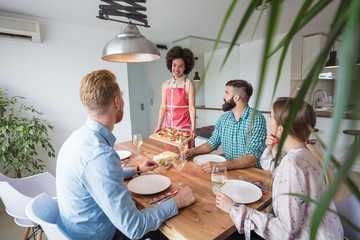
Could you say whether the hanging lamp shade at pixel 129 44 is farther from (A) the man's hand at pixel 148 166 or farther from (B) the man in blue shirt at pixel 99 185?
(A) the man's hand at pixel 148 166

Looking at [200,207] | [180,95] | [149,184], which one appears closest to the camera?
[200,207]

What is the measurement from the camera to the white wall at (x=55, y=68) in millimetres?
2939

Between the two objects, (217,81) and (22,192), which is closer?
(22,192)

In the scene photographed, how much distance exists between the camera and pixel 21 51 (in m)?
2.97

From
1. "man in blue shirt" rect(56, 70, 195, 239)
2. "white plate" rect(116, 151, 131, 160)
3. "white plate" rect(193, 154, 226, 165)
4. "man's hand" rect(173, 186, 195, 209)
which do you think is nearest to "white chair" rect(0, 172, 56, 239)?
"man in blue shirt" rect(56, 70, 195, 239)

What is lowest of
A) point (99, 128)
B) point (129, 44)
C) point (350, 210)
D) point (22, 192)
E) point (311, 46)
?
point (22, 192)

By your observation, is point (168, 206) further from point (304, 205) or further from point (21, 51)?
point (21, 51)

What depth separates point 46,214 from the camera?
115 centimetres

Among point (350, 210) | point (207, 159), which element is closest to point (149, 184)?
point (207, 159)

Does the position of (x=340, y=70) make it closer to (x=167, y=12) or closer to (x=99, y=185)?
(x=99, y=185)

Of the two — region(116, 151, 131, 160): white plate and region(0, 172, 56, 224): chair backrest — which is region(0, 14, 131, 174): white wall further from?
region(116, 151, 131, 160): white plate

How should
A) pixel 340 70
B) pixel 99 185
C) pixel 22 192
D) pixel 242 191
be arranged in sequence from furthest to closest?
pixel 22 192 → pixel 242 191 → pixel 99 185 → pixel 340 70

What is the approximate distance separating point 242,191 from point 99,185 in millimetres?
706

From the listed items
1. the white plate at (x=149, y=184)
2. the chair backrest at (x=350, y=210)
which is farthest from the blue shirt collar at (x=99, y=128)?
the chair backrest at (x=350, y=210)
